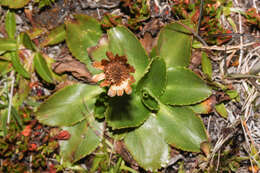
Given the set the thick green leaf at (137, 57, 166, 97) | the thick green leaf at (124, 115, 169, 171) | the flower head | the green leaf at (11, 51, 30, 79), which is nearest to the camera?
the flower head

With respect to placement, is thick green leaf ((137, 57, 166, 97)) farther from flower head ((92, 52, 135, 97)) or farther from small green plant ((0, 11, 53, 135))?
small green plant ((0, 11, 53, 135))

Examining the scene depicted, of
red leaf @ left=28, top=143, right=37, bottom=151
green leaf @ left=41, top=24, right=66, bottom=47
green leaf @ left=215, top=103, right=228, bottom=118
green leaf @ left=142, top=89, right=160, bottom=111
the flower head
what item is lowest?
red leaf @ left=28, top=143, right=37, bottom=151

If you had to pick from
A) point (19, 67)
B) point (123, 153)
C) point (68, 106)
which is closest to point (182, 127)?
point (123, 153)

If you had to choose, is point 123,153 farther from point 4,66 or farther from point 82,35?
point 4,66

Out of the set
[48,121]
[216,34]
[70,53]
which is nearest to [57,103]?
[48,121]

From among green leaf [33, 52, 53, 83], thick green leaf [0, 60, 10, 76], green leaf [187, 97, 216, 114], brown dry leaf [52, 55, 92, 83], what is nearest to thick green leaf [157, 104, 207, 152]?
green leaf [187, 97, 216, 114]

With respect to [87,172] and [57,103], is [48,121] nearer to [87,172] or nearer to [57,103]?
[57,103]

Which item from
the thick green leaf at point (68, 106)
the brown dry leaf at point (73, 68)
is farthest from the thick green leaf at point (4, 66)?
the thick green leaf at point (68, 106)
